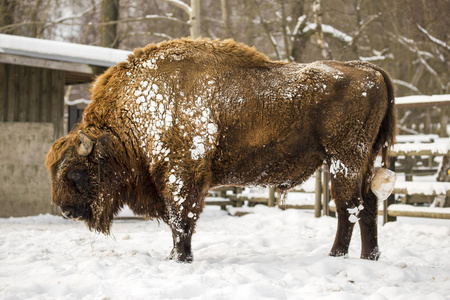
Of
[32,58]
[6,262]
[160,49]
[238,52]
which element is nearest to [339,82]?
[238,52]

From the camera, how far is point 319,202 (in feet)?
33.1

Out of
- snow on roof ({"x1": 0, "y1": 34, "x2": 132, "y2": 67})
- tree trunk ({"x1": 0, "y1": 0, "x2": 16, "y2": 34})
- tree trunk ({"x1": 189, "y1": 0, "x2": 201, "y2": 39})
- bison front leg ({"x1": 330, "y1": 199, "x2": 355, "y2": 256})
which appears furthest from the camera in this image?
tree trunk ({"x1": 0, "y1": 0, "x2": 16, "y2": 34})

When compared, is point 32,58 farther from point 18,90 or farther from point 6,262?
point 6,262

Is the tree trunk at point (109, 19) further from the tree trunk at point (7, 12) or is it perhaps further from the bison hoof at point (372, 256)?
the bison hoof at point (372, 256)

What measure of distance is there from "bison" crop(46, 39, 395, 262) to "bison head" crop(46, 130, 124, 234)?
0.03 ft

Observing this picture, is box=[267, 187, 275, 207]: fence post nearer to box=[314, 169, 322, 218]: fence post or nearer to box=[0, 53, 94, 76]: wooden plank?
box=[314, 169, 322, 218]: fence post

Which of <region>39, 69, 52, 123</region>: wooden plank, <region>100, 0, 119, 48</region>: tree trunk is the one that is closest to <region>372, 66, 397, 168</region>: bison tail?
<region>39, 69, 52, 123</region>: wooden plank

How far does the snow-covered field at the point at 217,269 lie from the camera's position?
4.04 meters

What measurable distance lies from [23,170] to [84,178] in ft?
19.4

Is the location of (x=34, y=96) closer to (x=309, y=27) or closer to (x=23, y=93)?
(x=23, y=93)

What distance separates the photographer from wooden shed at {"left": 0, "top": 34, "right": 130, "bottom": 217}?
410 inches

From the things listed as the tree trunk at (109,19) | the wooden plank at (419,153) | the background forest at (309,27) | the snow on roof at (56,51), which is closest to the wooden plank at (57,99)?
the snow on roof at (56,51)

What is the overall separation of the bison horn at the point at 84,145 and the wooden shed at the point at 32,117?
526 cm

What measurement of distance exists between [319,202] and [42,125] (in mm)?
6011
